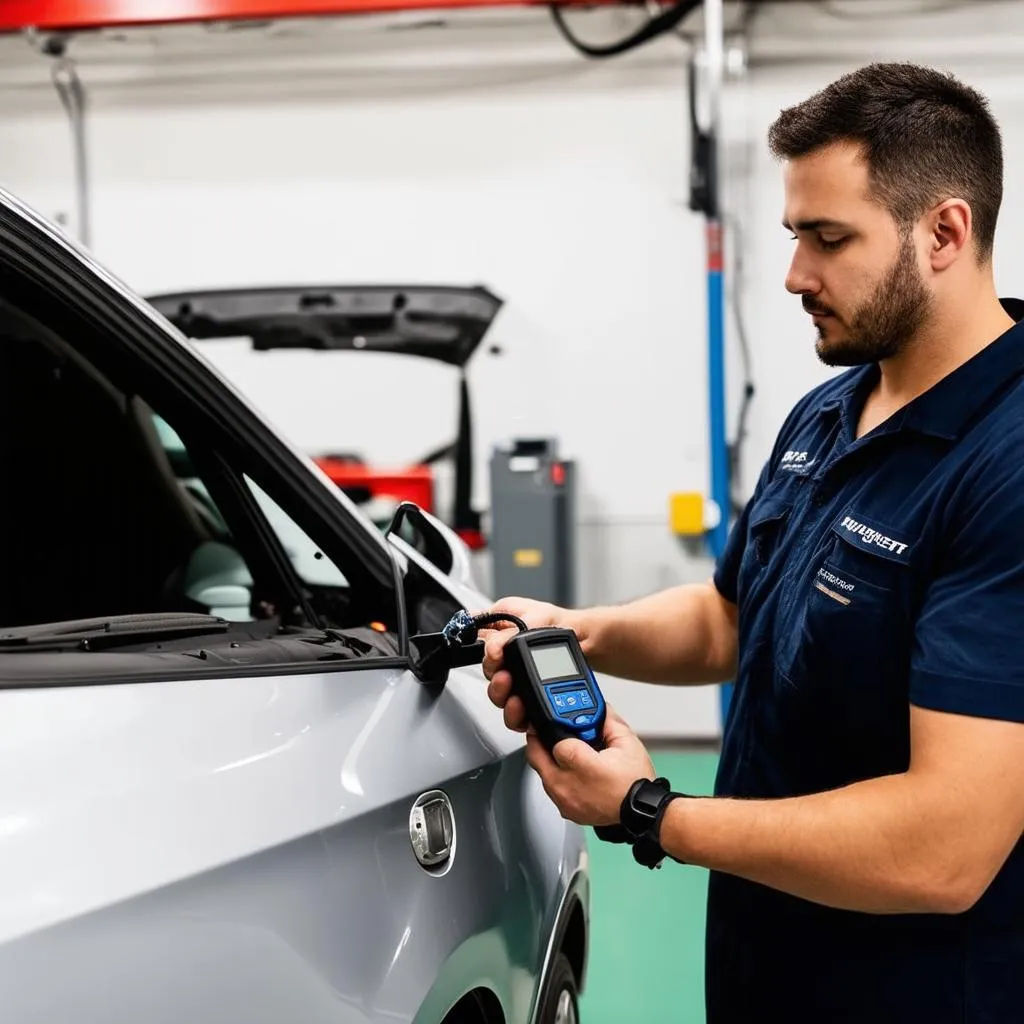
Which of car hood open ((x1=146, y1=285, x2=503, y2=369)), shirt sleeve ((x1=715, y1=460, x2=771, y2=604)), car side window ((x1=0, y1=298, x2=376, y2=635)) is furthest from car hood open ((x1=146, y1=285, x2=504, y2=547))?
shirt sleeve ((x1=715, y1=460, x2=771, y2=604))

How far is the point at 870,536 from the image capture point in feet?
4.29

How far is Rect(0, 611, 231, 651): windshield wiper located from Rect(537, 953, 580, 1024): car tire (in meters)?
0.79

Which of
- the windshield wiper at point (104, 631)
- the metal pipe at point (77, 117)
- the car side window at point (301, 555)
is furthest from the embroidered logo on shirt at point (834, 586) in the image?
the metal pipe at point (77, 117)

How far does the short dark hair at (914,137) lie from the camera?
1304 millimetres

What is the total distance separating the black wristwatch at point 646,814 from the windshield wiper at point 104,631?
497 mm

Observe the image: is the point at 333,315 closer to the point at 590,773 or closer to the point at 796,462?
the point at 796,462

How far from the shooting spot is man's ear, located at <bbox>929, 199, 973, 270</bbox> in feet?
4.25

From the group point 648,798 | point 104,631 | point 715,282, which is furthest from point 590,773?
point 715,282

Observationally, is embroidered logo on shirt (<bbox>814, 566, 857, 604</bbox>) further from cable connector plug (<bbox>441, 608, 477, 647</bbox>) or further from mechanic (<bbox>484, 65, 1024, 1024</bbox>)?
cable connector plug (<bbox>441, 608, 477, 647</bbox>)

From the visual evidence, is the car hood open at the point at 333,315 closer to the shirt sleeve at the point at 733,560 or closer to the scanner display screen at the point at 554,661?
the shirt sleeve at the point at 733,560

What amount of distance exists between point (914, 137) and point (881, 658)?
23.3 inches

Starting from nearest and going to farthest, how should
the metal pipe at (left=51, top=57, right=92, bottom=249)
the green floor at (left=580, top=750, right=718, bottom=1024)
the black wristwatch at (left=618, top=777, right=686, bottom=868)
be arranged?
the black wristwatch at (left=618, top=777, right=686, bottom=868) → the green floor at (left=580, top=750, right=718, bottom=1024) → the metal pipe at (left=51, top=57, right=92, bottom=249)

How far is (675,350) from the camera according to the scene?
489cm

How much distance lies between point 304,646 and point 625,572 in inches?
149
